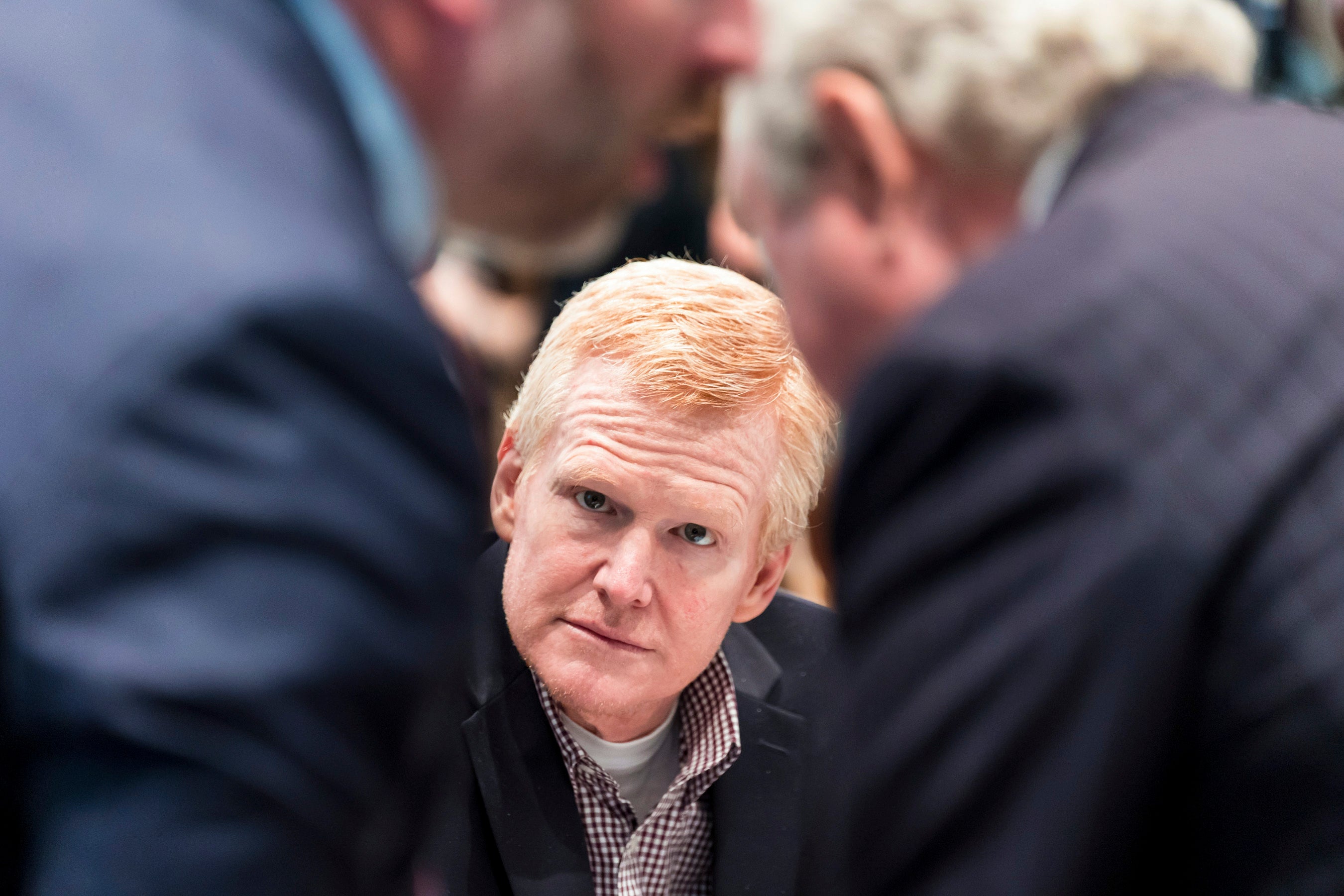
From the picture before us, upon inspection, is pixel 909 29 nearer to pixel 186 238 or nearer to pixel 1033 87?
pixel 1033 87

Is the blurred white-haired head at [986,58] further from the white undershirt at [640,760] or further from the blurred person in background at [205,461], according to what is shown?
the white undershirt at [640,760]

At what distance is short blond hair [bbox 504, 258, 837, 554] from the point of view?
155cm

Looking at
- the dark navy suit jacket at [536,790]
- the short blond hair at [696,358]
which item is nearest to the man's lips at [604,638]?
the dark navy suit jacket at [536,790]

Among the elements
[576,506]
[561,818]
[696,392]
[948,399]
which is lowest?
[561,818]

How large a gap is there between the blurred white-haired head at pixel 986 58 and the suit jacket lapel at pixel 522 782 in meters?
0.76

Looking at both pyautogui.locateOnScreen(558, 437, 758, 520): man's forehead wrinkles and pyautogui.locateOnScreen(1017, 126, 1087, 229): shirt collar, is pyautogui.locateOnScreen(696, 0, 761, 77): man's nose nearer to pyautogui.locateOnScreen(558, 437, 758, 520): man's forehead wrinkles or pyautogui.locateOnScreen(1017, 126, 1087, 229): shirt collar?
pyautogui.locateOnScreen(1017, 126, 1087, 229): shirt collar

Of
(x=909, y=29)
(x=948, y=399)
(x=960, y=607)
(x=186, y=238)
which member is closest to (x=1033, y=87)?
(x=909, y=29)

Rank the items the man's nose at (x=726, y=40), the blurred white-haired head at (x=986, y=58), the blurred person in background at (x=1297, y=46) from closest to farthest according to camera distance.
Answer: the man's nose at (x=726, y=40) → the blurred white-haired head at (x=986, y=58) → the blurred person in background at (x=1297, y=46)

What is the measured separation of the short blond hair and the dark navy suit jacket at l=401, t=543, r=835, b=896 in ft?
0.68

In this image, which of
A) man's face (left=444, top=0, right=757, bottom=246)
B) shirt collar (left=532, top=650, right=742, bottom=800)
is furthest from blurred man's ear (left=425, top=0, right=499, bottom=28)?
shirt collar (left=532, top=650, right=742, bottom=800)

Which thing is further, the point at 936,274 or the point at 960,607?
the point at 936,274

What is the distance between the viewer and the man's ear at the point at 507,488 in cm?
167

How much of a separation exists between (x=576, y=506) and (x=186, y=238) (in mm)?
897

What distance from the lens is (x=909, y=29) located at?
45.9 inches
